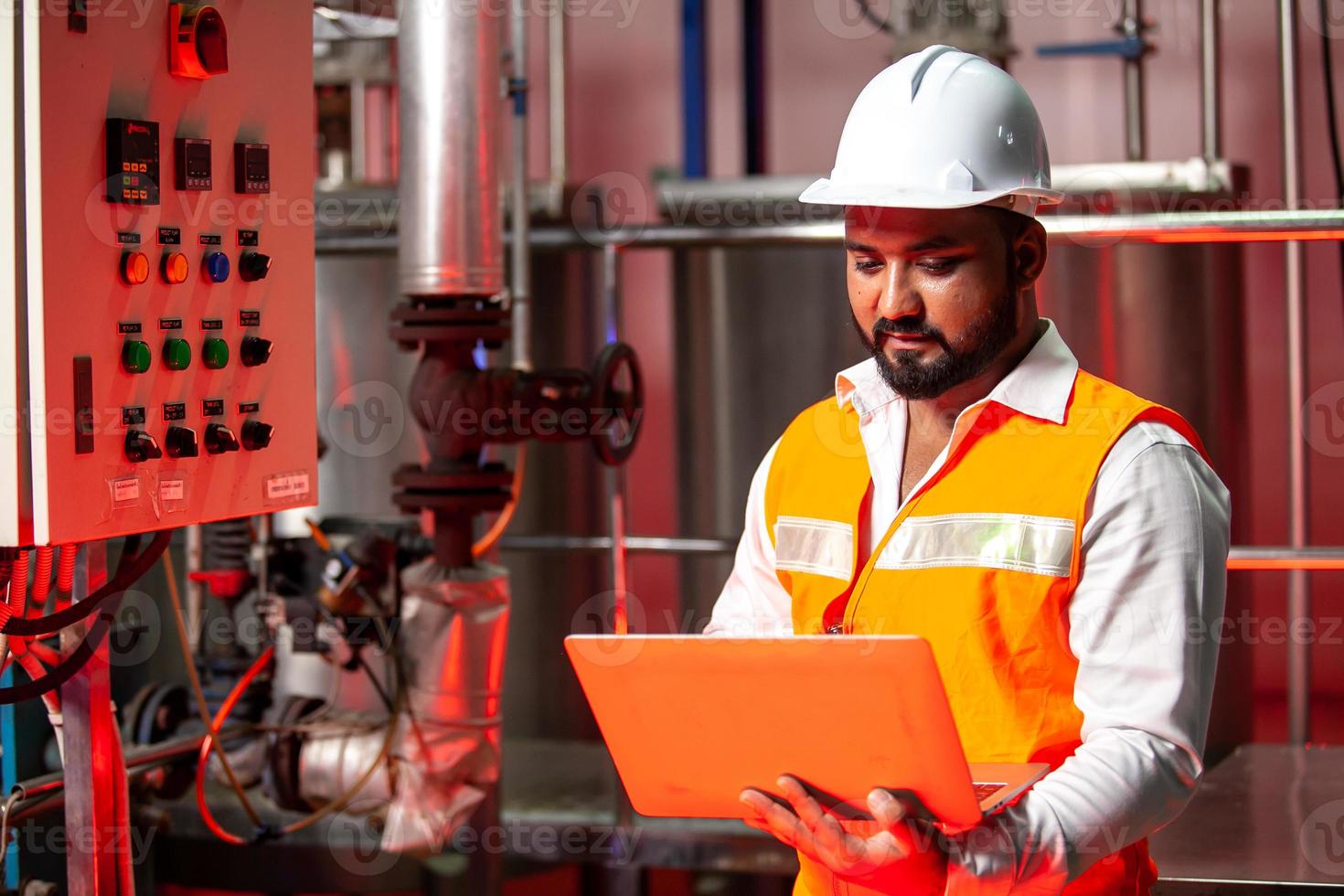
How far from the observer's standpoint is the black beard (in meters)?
1.46

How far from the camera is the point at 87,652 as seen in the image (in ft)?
5.74

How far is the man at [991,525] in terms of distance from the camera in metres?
1.25

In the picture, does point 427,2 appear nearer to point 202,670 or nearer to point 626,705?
point 202,670

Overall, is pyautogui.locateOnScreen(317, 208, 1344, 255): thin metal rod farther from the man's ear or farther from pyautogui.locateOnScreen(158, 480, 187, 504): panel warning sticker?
pyautogui.locateOnScreen(158, 480, 187, 504): panel warning sticker

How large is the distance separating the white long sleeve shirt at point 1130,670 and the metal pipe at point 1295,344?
1.36 m

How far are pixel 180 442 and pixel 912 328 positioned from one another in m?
0.83

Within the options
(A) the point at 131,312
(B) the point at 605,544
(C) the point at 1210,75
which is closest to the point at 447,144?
(A) the point at 131,312

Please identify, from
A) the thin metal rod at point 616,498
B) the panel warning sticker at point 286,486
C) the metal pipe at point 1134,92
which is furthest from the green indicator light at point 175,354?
the metal pipe at point 1134,92

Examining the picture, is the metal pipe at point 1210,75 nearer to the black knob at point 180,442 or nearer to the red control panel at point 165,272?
the red control panel at point 165,272

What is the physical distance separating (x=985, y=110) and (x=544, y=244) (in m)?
1.68

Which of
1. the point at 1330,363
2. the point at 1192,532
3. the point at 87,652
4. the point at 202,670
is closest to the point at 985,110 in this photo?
the point at 1192,532

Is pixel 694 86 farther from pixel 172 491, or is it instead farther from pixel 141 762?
pixel 172 491

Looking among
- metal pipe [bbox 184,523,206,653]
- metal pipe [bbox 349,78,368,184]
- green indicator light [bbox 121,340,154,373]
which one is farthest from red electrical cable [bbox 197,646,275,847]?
metal pipe [bbox 349,78,368,184]

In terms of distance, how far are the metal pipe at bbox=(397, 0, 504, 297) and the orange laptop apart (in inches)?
50.6
